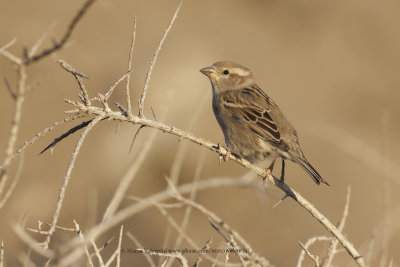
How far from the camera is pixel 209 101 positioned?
44.1 feet

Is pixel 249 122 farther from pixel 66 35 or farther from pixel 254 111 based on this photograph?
pixel 66 35

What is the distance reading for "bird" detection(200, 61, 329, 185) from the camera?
5.68 m

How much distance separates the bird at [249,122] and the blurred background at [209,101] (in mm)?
2138

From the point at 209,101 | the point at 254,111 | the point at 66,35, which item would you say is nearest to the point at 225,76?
the point at 254,111

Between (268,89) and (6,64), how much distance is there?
21.9 ft

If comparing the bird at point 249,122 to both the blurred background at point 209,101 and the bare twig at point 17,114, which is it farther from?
the bare twig at point 17,114

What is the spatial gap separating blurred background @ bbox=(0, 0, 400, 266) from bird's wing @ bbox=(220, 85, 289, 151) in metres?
2.20

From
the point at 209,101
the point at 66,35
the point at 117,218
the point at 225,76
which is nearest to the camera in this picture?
the point at 66,35

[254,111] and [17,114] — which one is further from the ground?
[254,111]

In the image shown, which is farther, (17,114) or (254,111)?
(254,111)

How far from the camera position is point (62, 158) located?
1408cm

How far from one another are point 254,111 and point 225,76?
0.67m

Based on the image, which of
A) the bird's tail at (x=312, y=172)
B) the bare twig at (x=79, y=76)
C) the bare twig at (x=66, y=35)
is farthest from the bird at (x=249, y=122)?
the bare twig at (x=66, y=35)

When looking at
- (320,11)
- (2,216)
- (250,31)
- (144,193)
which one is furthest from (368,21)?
(2,216)
